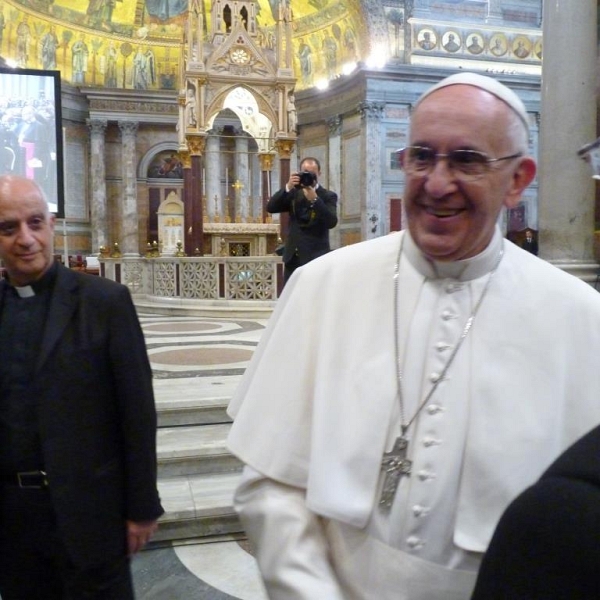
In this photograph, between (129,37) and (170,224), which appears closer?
(170,224)

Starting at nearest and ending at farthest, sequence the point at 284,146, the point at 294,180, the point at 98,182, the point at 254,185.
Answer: the point at 294,180
the point at 284,146
the point at 98,182
the point at 254,185

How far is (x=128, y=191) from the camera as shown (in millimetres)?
24375

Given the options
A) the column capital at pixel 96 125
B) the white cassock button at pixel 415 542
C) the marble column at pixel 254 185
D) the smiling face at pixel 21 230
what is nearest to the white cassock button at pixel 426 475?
the white cassock button at pixel 415 542

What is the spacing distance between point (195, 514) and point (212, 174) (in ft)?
71.6

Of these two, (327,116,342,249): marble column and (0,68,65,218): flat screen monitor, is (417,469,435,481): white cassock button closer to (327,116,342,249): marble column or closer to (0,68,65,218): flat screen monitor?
(0,68,65,218): flat screen monitor

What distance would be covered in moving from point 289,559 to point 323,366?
1.45 ft

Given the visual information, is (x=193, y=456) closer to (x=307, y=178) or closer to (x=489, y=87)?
(x=307, y=178)

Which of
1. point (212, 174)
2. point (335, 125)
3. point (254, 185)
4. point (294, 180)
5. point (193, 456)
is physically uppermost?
point (335, 125)

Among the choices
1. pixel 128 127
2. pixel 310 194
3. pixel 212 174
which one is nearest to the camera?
pixel 310 194

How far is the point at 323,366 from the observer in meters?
1.54

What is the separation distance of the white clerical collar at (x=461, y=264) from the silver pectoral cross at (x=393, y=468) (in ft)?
1.39

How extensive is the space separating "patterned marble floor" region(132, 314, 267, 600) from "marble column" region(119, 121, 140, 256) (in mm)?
14450

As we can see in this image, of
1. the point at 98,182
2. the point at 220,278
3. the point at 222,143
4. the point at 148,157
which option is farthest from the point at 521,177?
the point at 148,157

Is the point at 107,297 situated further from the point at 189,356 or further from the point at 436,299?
the point at 189,356
